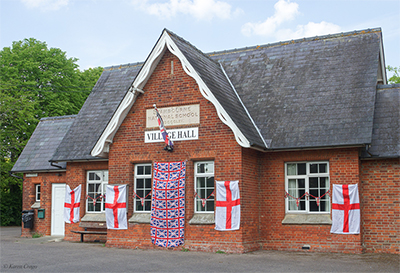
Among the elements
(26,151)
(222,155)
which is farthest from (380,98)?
(26,151)

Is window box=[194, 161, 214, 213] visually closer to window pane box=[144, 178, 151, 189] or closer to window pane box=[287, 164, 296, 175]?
window pane box=[144, 178, 151, 189]

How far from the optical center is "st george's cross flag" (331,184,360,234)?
13672 millimetres

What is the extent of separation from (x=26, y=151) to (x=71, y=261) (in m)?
11.1

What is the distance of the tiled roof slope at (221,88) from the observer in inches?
575

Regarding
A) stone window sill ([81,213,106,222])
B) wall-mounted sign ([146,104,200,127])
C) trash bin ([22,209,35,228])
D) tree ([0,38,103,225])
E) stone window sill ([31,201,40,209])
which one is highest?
tree ([0,38,103,225])

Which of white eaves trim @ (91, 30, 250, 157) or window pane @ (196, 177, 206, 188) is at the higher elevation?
white eaves trim @ (91, 30, 250, 157)

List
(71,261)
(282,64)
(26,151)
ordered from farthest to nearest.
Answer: (26,151) < (282,64) < (71,261)

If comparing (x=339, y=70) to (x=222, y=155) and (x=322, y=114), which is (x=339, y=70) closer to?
(x=322, y=114)

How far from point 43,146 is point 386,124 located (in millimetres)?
15524

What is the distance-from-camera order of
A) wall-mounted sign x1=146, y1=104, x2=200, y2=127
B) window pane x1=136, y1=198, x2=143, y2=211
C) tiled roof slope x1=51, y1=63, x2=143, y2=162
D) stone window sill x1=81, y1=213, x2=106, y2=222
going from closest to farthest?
wall-mounted sign x1=146, y1=104, x2=200, y2=127
window pane x1=136, y1=198, x2=143, y2=211
stone window sill x1=81, y1=213, x2=106, y2=222
tiled roof slope x1=51, y1=63, x2=143, y2=162

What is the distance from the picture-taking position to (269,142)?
15.0 meters

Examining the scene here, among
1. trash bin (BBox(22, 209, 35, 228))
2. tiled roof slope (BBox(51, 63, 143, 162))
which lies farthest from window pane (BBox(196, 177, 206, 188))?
trash bin (BBox(22, 209, 35, 228))

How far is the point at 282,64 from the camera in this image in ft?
58.3

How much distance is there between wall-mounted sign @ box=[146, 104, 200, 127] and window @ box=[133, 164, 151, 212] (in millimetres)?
1581
